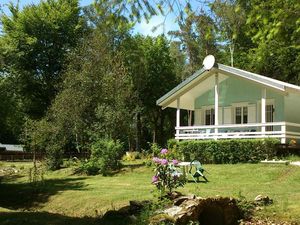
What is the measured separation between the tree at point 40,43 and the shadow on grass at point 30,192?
2483 cm

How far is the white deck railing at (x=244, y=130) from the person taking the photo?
26.5 meters

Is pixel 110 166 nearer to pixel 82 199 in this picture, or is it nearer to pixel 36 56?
pixel 82 199

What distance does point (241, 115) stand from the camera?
32.0 meters

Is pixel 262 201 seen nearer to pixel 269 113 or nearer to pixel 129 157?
pixel 269 113

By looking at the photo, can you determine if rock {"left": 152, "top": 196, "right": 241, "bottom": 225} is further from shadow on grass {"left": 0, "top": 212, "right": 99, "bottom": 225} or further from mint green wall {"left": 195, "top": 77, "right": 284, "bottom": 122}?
mint green wall {"left": 195, "top": 77, "right": 284, "bottom": 122}

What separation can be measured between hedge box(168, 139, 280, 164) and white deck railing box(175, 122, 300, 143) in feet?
3.86

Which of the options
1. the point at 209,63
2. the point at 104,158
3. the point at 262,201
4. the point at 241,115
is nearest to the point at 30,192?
the point at 104,158

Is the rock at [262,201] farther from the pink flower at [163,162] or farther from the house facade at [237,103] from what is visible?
the house facade at [237,103]

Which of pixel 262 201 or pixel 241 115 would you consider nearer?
pixel 262 201

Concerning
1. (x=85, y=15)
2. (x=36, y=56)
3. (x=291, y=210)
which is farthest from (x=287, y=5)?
(x=85, y=15)

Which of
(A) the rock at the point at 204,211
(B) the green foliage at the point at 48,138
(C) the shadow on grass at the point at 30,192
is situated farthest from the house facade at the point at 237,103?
(A) the rock at the point at 204,211

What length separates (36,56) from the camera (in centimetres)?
5066

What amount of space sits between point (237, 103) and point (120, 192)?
15.6 m

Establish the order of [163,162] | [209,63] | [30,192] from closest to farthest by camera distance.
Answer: [163,162]
[30,192]
[209,63]
